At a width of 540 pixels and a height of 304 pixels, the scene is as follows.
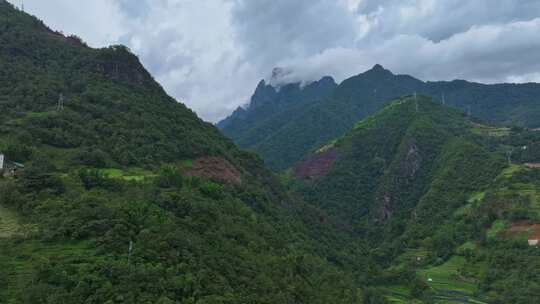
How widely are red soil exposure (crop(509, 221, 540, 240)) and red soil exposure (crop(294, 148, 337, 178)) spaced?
55667 mm

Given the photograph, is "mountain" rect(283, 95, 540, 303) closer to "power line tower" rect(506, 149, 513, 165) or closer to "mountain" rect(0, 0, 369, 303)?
"power line tower" rect(506, 149, 513, 165)

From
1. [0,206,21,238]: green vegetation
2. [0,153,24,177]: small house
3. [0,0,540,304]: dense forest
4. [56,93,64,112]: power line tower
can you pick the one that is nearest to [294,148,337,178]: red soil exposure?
[0,0,540,304]: dense forest

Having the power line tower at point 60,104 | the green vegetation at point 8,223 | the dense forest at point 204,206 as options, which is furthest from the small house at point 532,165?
the green vegetation at point 8,223

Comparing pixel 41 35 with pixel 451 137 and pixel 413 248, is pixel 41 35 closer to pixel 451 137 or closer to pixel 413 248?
pixel 413 248

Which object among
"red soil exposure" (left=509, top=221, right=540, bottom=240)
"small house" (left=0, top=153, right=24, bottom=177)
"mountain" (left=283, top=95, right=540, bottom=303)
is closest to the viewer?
"small house" (left=0, top=153, right=24, bottom=177)

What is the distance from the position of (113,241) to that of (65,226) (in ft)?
12.4

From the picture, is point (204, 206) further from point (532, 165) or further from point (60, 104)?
point (532, 165)

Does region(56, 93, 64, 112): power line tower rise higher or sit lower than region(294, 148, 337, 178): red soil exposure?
higher

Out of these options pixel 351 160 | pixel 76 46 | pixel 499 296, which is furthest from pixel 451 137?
pixel 76 46

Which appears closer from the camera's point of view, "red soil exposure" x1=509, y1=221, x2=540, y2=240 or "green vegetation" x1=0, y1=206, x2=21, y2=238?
"green vegetation" x1=0, y1=206, x2=21, y2=238

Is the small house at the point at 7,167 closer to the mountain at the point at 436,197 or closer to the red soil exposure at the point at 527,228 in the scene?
the mountain at the point at 436,197

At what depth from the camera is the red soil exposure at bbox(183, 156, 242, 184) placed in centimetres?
5106

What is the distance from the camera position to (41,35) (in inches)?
2633

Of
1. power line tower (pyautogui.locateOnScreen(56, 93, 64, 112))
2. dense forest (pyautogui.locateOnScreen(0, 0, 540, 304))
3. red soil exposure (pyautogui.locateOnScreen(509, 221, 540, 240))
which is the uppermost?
power line tower (pyautogui.locateOnScreen(56, 93, 64, 112))
